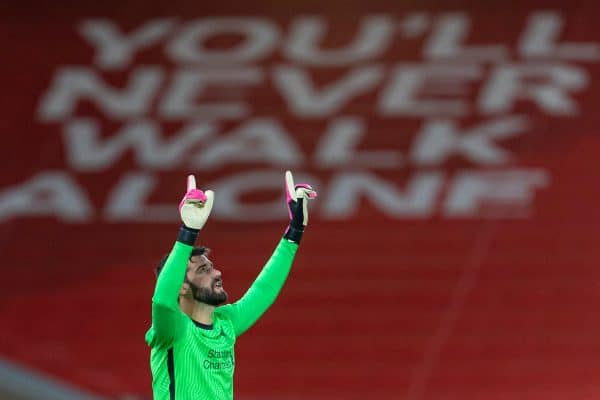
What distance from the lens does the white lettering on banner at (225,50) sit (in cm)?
838

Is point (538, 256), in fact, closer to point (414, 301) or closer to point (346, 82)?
point (414, 301)

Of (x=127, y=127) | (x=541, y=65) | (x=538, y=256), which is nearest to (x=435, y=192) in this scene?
(x=538, y=256)

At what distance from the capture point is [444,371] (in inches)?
250

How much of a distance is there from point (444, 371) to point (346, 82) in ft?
8.68

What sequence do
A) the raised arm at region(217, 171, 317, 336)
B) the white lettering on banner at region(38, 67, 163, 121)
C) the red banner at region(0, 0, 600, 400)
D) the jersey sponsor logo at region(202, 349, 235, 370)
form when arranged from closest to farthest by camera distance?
1. the jersey sponsor logo at region(202, 349, 235, 370)
2. the raised arm at region(217, 171, 317, 336)
3. the red banner at region(0, 0, 600, 400)
4. the white lettering on banner at region(38, 67, 163, 121)

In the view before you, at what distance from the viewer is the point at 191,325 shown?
9.20ft

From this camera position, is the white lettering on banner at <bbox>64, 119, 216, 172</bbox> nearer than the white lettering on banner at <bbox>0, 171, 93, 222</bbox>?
No

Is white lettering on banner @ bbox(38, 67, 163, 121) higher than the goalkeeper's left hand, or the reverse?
white lettering on banner @ bbox(38, 67, 163, 121)

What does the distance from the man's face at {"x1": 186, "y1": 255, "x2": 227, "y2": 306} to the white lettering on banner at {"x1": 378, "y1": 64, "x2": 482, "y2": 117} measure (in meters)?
5.15

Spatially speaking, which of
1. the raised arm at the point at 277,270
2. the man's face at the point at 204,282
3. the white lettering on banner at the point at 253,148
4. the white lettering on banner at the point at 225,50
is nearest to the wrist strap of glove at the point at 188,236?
the man's face at the point at 204,282

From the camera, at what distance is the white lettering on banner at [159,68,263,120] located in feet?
26.4

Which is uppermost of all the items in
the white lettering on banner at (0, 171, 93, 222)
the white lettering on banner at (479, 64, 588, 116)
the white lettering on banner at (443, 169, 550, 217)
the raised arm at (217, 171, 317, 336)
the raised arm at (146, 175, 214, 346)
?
the white lettering on banner at (479, 64, 588, 116)

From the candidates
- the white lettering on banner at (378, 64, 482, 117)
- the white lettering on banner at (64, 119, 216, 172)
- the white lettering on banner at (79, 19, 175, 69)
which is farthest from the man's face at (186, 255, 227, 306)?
the white lettering on banner at (79, 19, 175, 69)

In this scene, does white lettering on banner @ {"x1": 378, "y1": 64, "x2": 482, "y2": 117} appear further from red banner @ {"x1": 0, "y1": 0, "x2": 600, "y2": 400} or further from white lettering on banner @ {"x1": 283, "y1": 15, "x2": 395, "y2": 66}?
white lettering on banner @ {"x1": 283, "y1": 15, "x2": 395, "y2": 66}
